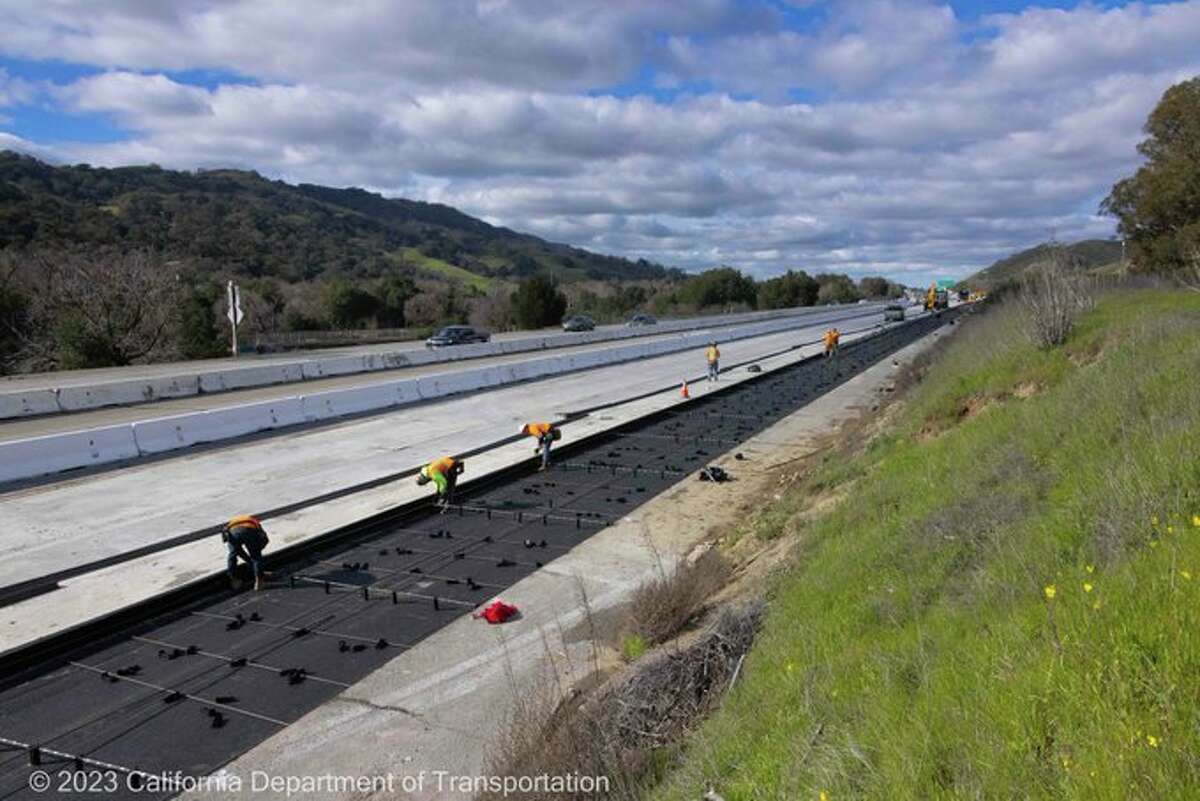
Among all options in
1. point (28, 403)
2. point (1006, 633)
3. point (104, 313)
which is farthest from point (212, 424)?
Answer: point (104, 313)

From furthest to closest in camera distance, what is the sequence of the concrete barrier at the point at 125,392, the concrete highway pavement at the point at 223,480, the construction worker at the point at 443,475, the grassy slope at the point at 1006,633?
the concrete barrier at the point at 125,392 → the construction worker at the point at 443,475 → the concrete highway pavement at the point at 223,480 → the grassy slope at the point at 1006,633

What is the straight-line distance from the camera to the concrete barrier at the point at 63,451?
15.9m

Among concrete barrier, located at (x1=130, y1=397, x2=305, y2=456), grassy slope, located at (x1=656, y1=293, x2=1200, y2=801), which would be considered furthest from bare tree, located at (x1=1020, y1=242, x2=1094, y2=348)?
concrete barrier, located at (x1=130, y1=397, x2=305, y2=456)

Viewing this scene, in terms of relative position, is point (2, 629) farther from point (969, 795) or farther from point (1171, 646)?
point (1171, 646)

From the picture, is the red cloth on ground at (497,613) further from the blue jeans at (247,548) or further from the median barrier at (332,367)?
the median barrier at (332,367)

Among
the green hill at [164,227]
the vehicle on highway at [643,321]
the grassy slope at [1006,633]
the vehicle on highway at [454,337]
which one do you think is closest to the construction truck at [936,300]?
the vehicle on highway at [643,321]

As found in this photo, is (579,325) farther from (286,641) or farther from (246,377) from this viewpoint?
(286,641)

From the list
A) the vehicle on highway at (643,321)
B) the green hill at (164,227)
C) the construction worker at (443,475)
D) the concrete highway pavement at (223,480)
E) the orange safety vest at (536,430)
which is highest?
the green hill at (164,227)

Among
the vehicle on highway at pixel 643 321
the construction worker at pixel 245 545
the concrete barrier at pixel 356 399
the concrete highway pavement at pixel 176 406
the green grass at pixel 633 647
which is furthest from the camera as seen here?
the vehicle on highway at pixel 643 321

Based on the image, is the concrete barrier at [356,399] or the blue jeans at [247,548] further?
the concrete barrier at [356,399]

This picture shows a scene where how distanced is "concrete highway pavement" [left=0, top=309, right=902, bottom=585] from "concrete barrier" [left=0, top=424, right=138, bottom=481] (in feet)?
2.42

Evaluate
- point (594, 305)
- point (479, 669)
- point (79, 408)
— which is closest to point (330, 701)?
point (479, 669)

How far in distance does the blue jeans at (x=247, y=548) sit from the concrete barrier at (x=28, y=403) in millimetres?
16409

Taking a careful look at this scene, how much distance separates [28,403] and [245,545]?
1680cm
